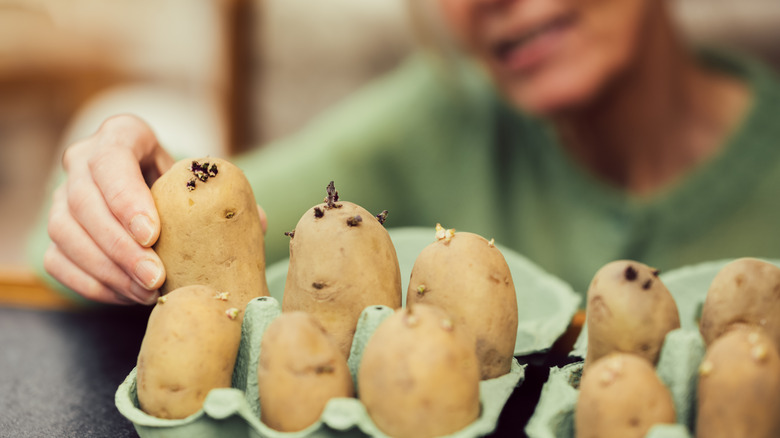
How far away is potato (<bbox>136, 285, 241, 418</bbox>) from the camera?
0.88 feet

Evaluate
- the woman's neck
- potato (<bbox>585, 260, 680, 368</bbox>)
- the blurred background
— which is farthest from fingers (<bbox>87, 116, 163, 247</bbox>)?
the blurred background

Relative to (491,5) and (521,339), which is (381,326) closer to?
(521,339)

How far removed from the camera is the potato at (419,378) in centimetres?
23

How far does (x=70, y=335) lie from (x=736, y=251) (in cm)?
74

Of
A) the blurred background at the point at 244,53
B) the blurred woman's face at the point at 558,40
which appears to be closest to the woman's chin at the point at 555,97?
the blurred woman's face at the point at 558,40

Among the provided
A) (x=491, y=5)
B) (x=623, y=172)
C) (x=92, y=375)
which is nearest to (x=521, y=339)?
(x=92, y=375)

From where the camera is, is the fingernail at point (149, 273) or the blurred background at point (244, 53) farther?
the blurred background at point (244, 53)

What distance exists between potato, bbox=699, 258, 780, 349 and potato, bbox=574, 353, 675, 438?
0.05 metres

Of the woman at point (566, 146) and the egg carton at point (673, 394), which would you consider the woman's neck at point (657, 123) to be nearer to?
the woman at point (566, 146)

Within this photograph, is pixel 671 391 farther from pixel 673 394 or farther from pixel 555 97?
pixel 555 97

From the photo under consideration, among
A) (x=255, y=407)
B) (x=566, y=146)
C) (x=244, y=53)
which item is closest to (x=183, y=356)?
(x=255, y=407)

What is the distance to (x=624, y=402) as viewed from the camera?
227 mm

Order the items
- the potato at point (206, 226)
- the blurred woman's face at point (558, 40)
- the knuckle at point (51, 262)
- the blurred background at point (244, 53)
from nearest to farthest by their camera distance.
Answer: the potato at point (206, 226), the knuckle at point (51, 262), the blurred woman's face at point (558, 40), the blurred background at point (244, 53)

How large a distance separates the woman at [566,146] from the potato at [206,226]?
0.83ft
